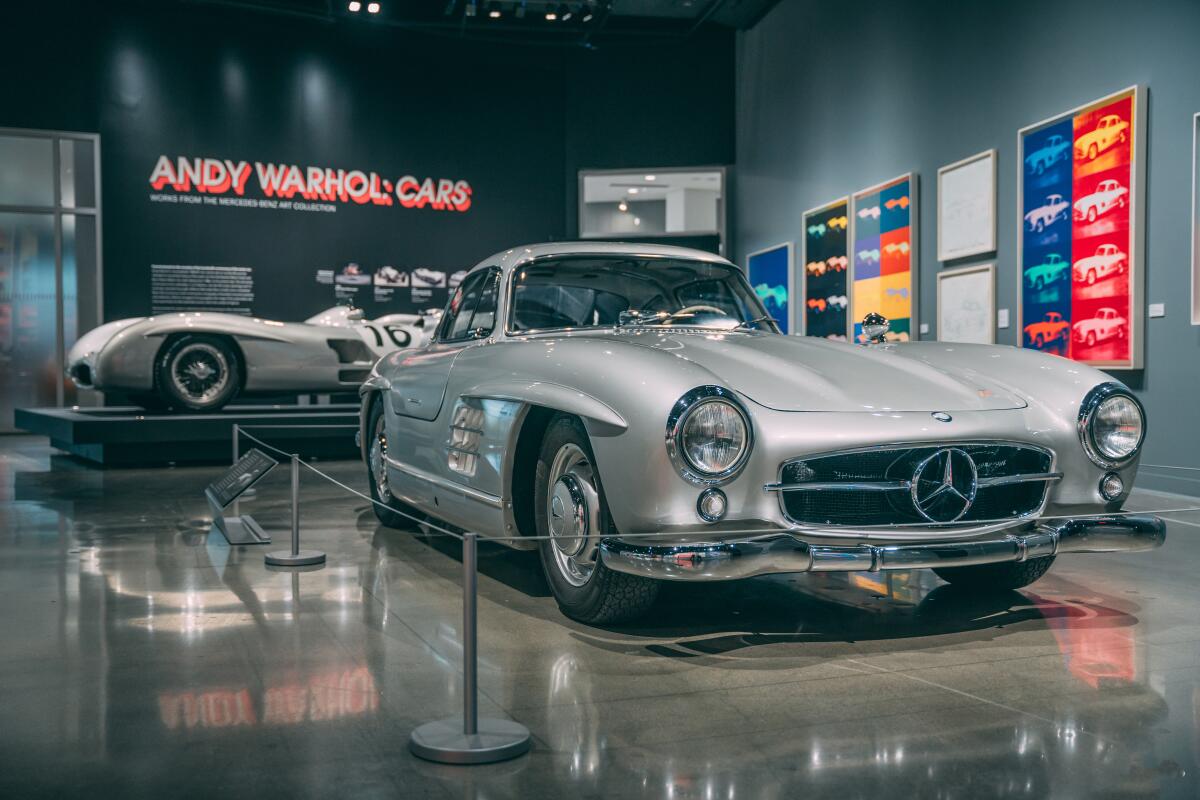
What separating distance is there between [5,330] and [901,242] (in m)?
10.6

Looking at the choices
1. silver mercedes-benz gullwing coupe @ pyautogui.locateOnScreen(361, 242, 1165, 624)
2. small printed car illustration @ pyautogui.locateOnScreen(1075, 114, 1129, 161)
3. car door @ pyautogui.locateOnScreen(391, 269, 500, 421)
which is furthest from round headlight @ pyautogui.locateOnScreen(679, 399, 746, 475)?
small printed car illustration @ pyautogui.locateOnScreen(1075, 114, 1129, 161)

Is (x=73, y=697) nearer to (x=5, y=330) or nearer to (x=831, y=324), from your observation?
(x=831, y=324)

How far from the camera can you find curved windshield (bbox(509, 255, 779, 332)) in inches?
174

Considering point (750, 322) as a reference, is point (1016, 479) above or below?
below

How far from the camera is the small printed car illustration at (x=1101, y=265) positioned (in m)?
7.36

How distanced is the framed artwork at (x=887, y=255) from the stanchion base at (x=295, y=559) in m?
6.29

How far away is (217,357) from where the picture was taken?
930 cm

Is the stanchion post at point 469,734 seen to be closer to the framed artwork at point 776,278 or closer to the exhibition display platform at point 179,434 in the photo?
the exhibition display platform at point 179,434

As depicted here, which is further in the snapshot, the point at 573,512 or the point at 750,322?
the point at 750,322

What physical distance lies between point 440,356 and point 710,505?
2.00m

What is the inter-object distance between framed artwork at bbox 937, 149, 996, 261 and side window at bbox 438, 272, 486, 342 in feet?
17.3

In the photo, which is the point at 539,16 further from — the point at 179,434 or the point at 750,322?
the point at 750,322

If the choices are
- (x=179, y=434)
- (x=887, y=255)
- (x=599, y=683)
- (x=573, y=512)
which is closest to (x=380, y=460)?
(x=573, y=512)

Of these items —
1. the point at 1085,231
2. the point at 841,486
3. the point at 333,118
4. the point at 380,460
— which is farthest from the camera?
the point at 333,118
